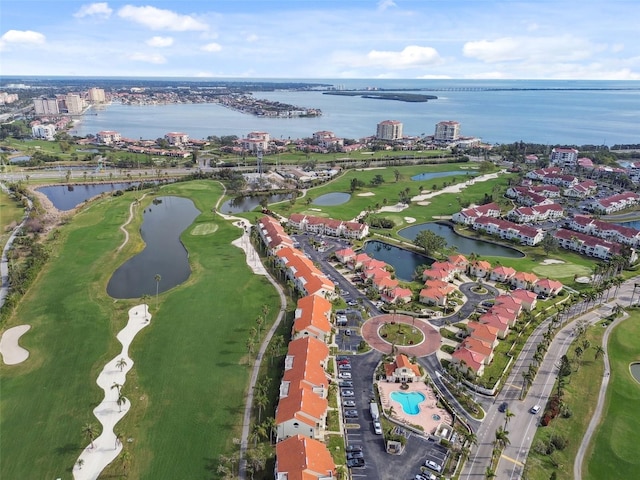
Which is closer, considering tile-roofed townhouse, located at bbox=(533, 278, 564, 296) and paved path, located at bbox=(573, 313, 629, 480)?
paved path, located at bbox=(573, 313, 629, 480)

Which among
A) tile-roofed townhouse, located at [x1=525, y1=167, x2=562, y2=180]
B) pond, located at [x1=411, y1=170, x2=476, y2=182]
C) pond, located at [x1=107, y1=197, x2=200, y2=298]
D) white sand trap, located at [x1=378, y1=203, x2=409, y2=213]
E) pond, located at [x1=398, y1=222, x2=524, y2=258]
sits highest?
tile-roofed townhouse, located at [x1=525, y1=167, x2=562, y2=180]


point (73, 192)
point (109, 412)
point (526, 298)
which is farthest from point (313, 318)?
point (73, 192)

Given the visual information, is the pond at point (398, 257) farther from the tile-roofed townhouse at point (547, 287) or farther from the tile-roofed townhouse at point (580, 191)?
the tile-roofed townhouse at point (580, 191)

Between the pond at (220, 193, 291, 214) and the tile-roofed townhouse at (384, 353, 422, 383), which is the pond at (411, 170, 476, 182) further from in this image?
the tile-roofed townhouse at (384, 353, 422, 383)

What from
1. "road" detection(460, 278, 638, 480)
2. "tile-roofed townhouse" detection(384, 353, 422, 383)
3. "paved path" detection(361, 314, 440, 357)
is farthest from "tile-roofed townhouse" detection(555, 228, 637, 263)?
"tile-roofed townhouse" detection(384, 353, 422, 383)

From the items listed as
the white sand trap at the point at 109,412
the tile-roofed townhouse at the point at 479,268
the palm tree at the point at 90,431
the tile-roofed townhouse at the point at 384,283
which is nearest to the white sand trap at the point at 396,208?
the tile-roofed townhouse at the point at 479,268

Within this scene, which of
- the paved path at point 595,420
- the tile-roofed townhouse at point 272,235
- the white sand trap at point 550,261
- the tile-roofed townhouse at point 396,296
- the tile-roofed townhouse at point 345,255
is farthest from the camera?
the white sand trap at point 550,261

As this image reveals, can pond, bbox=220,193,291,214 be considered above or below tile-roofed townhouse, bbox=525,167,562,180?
below
